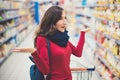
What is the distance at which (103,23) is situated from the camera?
22.7 ft

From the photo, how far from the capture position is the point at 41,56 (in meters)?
2.76

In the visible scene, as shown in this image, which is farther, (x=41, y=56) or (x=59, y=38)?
(x=59, y=38)

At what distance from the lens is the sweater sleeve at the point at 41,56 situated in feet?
8.77

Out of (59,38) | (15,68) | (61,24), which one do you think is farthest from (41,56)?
(15,68)

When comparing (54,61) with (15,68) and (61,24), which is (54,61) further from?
(15,68)

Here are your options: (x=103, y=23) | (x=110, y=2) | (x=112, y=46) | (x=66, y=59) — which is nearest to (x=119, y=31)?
(x=112, y=46)

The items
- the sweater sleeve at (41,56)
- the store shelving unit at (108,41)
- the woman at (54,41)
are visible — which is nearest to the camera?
the sweater sleeve at (41,56)

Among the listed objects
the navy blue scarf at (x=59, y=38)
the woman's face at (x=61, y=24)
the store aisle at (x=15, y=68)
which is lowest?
the store aisle at (x=15, y=68)

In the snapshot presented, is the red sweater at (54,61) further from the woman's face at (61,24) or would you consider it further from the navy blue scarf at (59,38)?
the woman's face at (61,24)

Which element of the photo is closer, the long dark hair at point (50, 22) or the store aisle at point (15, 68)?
the long dark hair at point (50, 22)

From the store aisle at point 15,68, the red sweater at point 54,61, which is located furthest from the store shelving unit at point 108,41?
the red sweater at point 54,61

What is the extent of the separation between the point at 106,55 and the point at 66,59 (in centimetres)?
346

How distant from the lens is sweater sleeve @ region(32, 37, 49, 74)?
2.67m

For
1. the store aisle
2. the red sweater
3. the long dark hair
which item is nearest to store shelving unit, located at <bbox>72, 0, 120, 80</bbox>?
the store aisle
